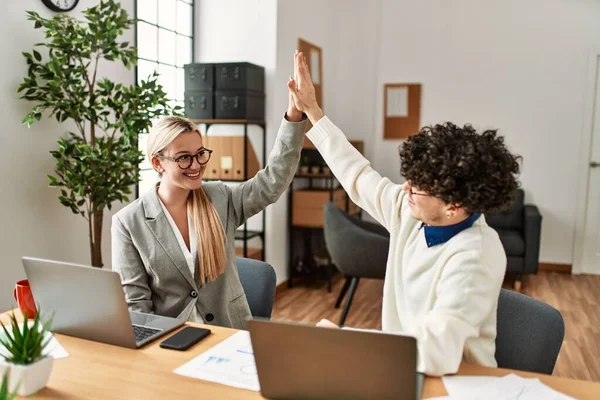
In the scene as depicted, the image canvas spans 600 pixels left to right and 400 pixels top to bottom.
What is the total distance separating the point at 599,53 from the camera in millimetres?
5566

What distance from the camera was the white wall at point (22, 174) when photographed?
2758mm

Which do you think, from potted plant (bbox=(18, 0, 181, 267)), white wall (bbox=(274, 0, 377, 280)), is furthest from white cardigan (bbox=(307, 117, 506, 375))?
white wall (bbox=(274, 0, 377, 280))

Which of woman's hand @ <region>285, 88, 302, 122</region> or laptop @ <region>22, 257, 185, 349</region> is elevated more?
woman's hand @ <region>285, 88, 302, 122</region>

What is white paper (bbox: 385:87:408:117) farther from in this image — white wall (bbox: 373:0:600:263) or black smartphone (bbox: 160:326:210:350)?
black smartphone (bbox: 160:326:210:350)

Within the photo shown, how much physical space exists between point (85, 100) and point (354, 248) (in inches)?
76.2

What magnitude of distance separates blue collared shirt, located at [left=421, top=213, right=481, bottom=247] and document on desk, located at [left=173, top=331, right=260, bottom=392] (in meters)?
0.51

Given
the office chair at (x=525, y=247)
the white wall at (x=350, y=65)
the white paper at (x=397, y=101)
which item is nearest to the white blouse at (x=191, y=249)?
the office chair at (x=525, y=247)

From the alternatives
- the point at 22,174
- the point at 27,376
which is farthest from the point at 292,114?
the point at 22,174

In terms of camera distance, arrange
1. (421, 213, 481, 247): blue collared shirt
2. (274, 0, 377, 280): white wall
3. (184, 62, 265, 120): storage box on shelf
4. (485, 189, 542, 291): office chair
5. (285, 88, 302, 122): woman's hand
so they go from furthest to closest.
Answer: (274, 0, 377, 280): white wall
(485, 189, 542, 291): office chair
(184, 62, 265, 120): storage box on shelf
(285, 88, 302, 122): woman's hand
(421, 213, 481, 247): blue collared shirt

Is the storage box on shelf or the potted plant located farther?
the storage box on shelf

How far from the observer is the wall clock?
2.93 meters

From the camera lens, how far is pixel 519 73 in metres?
5.80

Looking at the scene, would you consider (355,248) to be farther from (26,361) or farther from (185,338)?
(26,361)

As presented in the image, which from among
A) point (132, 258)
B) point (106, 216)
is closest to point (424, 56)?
point (106, 216)
